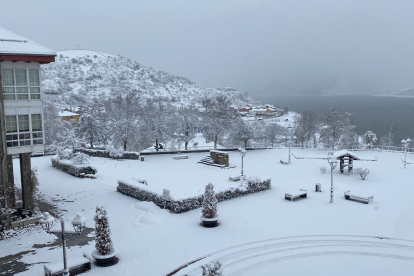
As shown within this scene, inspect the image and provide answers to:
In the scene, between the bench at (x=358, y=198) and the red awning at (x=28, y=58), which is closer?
the red awning at (x=28, y=58)

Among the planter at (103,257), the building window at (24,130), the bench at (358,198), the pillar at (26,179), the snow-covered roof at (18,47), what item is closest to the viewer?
the planter at (103,257)

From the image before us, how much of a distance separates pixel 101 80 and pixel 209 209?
116 m

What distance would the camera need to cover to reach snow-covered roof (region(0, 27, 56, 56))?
12.7 m

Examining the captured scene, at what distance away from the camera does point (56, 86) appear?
338 feet

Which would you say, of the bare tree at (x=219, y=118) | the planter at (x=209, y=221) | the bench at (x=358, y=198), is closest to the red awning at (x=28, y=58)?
the planter at (x=209, y=221)

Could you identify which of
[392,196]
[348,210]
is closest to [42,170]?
[348,210]

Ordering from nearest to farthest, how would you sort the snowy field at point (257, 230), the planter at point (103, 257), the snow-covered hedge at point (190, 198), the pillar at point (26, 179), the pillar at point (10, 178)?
the planter at point (103, 257) < the snowy field at point (257, 230) < the pillar at point (10, 178) < the pillar at point (26, 179) < the snow-covered hedge at point (190, 198)

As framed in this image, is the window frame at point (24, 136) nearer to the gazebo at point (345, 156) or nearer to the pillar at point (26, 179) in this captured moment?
the pillar at point (26, 179)

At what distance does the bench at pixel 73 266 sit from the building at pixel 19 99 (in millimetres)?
5118

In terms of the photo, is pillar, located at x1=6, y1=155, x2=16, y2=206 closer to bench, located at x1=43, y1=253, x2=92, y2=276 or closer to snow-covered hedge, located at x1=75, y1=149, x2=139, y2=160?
bench, located at x1=43, y1=253, x2=92, y2=276

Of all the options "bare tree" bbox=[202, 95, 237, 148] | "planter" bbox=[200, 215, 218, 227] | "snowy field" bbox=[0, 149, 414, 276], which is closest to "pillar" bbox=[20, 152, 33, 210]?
"snowy field" bbox=[0, 149, 414, 276]

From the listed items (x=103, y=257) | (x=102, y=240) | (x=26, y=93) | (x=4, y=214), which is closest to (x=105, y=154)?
(x=26, y=93)

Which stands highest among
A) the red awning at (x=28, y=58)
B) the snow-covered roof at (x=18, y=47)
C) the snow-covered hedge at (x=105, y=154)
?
the snow-covered roof at (x=18, y=47)

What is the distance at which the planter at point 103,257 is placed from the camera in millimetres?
10703
